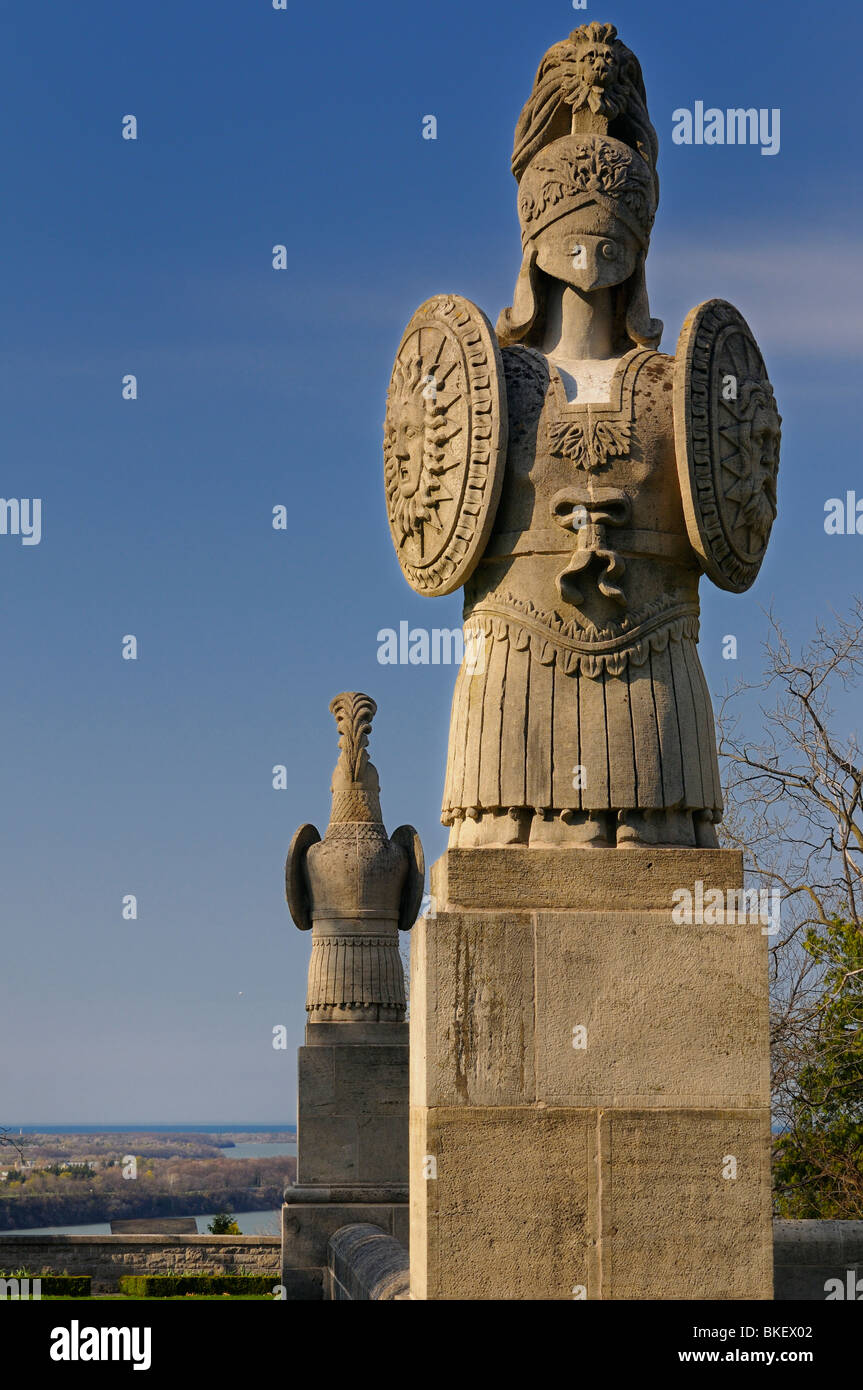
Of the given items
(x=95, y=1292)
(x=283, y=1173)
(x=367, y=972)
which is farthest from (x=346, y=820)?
(x=283, y=1173)

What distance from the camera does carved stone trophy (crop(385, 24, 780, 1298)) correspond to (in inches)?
261

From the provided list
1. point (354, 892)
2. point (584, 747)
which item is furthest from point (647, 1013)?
point (354, 892)

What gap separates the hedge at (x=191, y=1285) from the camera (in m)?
Result: 24.0

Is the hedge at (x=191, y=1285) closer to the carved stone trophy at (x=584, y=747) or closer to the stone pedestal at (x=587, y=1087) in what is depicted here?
the carved stone trophy at (x=584, y=747)

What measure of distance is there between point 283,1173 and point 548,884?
49.0 metres

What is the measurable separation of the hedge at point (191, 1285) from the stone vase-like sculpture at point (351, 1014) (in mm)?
7473

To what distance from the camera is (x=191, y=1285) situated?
78.7ft

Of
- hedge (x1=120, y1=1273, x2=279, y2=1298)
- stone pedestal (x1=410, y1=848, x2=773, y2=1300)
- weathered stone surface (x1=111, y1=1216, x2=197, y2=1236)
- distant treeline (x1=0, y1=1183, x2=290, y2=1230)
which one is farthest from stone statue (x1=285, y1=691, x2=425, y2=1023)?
distant treeline (x1=0, y1=1183, x2=290, y2=1230)

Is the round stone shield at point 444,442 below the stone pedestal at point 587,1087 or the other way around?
the other way around

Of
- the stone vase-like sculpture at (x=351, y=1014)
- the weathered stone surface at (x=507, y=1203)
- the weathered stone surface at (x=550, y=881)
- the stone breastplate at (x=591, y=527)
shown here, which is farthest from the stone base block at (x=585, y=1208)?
the stone vase-like sculpture at (x=351, y=1014)

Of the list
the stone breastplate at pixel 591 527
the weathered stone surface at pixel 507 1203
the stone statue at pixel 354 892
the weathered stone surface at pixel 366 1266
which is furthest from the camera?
the stone statue at pixel 354 892

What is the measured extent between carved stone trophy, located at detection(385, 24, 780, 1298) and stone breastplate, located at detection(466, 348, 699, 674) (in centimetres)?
1

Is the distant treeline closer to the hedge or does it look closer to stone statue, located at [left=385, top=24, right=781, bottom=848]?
the hedge

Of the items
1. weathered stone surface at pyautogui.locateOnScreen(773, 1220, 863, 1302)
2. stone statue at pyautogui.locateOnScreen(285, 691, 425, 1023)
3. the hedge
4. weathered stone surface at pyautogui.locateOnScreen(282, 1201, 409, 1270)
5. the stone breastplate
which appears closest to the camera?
the stone breastplate
